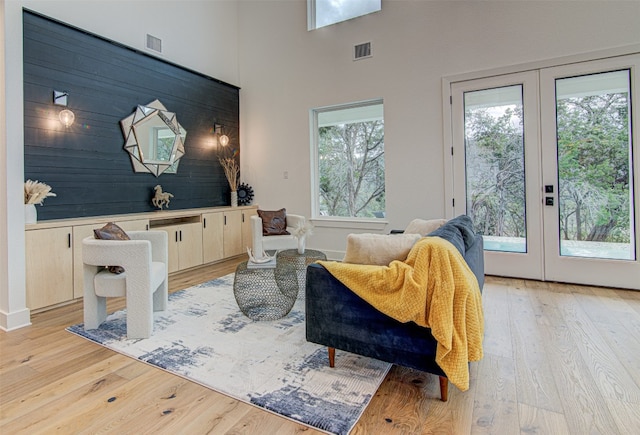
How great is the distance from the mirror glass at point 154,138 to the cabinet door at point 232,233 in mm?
1035

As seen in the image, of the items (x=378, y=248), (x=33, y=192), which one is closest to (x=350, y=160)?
(x=378, y=248)

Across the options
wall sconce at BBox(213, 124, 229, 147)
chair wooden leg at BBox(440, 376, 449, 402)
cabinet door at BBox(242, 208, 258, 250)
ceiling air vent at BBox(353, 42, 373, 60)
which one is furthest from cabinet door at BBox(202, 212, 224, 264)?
chair wooden leg at BBox(440, 376, 449, 402)

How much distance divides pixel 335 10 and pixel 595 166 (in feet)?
13.5

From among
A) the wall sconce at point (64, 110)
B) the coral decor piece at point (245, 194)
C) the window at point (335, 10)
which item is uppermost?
the window at point (335, 10)

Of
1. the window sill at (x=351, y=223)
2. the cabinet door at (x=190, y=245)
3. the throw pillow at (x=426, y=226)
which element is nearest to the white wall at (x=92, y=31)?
the cabinet door at (x=190, y=245)

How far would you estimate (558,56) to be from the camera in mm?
3719

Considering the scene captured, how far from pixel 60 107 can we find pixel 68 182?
79 cm

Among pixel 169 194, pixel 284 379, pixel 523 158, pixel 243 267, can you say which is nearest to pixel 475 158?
pixel 523 158

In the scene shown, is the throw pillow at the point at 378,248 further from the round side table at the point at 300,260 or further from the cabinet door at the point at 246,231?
the cabinet door at the point at 246,231

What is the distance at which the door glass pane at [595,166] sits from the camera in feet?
11.4

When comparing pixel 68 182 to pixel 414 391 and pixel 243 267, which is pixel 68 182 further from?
pixel 414 391

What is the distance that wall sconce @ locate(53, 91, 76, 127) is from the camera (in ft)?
11.5

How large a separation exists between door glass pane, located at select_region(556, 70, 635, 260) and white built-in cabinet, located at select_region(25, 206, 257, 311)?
4.31 metres

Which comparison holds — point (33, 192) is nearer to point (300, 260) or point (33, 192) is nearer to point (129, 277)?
point (129, 277)
